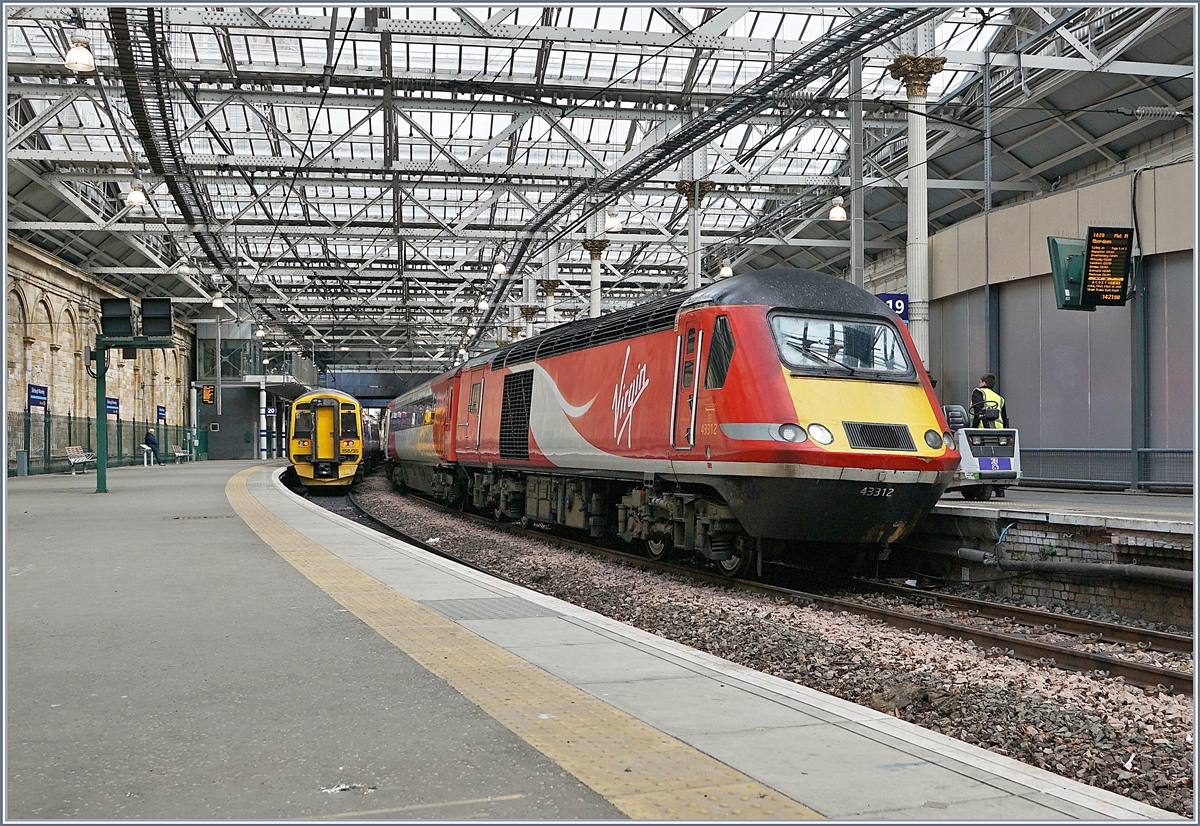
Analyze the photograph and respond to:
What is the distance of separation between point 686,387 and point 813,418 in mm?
1773

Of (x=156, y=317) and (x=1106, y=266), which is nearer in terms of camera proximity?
(x=1106, y=266)

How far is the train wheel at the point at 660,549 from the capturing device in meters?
13.1

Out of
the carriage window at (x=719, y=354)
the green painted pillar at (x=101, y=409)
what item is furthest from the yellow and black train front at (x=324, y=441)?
the carriage window at (x=719, y=354)

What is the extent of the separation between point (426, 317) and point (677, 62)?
3704 cm

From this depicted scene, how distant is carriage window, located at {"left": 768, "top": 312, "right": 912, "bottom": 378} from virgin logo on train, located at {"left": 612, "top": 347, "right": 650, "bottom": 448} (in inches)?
90.4

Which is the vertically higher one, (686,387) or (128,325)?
(128,325)

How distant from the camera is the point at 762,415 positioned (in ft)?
32.9

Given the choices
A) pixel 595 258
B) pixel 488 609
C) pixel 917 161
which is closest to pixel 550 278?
pixel 595 258

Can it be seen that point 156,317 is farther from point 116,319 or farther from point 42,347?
point 42,347

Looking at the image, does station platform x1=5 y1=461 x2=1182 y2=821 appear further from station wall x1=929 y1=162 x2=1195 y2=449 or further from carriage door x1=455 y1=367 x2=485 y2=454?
station wall x1=929 y1=162 x2=1195 y2=449

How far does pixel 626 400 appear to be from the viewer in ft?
42.7

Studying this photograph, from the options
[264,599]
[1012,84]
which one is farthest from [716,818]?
[1012,84]

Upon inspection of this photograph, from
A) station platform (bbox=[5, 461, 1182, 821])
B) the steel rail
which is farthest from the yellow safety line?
the steel rail

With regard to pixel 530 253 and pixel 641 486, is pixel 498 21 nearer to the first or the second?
pixel 641 486
